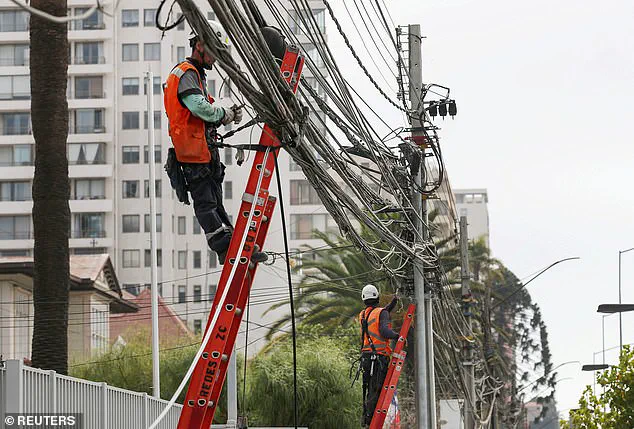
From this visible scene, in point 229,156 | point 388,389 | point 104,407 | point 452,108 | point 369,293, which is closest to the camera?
point 104,407

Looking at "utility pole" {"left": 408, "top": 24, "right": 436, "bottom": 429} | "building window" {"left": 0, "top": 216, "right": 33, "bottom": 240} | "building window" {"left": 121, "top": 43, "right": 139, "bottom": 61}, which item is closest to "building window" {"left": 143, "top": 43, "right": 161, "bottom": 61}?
"building window" {"left": 121, "top": 43, "right": 139, "bottom": 61}

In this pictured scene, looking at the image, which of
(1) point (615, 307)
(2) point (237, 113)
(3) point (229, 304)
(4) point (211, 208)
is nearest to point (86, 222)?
(1) point (615, 307)

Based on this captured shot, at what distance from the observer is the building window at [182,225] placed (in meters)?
96.9

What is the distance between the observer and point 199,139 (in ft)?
32.2

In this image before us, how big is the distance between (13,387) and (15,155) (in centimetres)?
8491

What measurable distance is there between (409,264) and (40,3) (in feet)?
27.8

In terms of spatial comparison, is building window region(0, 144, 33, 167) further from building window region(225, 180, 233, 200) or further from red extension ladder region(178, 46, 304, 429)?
red extension ladder region(178, 46, 304, 429)

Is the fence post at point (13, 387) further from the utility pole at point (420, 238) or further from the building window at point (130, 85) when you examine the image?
the building window at point (130, 85)

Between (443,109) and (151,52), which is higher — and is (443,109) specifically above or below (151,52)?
below

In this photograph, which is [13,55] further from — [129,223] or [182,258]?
[182,258]

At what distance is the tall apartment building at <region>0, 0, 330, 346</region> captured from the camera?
94688mm

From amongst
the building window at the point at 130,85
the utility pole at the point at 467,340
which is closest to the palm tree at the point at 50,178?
the utility pole at the point at 467,340

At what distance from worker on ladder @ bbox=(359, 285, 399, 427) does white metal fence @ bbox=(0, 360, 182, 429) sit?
330 centimetres

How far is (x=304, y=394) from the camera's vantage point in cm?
3972
